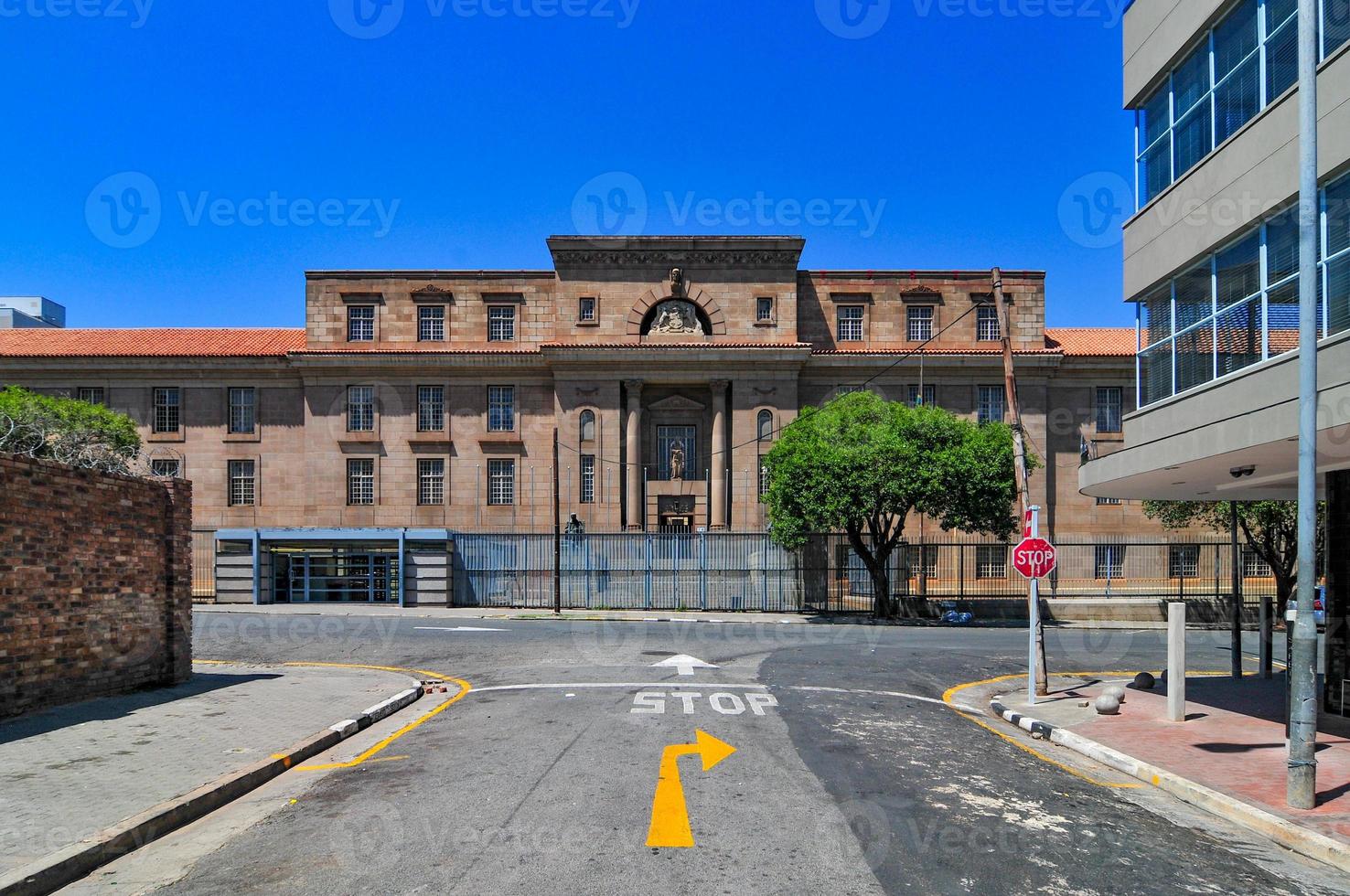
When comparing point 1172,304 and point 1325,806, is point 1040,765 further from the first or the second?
point 1172,304

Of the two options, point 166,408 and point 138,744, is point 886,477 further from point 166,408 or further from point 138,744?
point 166,408

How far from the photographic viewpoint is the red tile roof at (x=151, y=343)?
150ft

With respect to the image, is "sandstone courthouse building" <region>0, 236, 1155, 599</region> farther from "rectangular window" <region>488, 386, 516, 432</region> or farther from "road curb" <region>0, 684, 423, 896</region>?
"road curb" <region>0, 684, 423, 896</region>

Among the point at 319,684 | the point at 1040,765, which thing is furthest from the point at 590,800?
the point at 319,684

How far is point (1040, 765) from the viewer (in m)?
9.91

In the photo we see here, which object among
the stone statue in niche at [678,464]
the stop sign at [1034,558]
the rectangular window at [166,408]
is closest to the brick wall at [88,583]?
the stop sign at [1034,558]

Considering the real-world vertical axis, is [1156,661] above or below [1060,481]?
below

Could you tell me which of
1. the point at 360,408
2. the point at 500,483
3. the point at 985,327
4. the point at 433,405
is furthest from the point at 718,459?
the point at 360,408

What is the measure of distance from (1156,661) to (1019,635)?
5.57 meters

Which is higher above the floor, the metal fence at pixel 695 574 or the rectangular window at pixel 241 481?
the rectangular window at pixel 241 481

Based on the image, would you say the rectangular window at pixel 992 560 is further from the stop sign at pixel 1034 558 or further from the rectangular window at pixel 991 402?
the stop sign at pixel 1034 558

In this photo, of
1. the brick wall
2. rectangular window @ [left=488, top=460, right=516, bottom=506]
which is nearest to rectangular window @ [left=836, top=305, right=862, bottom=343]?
rectangular window @ [left=488, top=460, right=516, bottom=506]

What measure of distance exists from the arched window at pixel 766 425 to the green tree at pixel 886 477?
41.0 feet

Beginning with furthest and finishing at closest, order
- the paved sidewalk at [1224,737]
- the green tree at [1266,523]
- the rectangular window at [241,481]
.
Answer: the rectangular window at [241,481] → the green tree at [1266,523] → the paved sidewalk at [1224,737]
